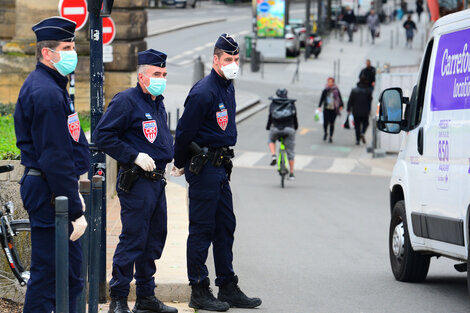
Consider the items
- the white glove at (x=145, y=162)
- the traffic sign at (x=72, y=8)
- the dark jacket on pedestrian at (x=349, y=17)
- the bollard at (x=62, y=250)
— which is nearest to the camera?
the bollard at (x=62, y=250)

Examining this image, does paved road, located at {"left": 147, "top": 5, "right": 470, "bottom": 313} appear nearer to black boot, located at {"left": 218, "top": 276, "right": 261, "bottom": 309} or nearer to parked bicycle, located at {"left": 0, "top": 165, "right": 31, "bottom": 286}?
black boot, located at {"left": 218, "top": 276, "right": 261, "bottom": 309}

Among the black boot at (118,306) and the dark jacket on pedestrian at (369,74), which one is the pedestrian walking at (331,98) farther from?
the black boot at (118,306)

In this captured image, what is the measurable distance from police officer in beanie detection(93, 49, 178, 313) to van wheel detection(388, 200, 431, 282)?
113 inches

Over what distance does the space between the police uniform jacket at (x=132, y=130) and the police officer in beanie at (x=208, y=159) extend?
0.44 m

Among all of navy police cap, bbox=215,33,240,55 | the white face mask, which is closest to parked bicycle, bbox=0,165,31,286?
the white face mask

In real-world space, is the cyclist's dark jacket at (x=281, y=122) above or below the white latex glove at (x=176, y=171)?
below

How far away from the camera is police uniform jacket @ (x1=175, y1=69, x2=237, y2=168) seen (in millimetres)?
8000

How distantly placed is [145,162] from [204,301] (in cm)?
145

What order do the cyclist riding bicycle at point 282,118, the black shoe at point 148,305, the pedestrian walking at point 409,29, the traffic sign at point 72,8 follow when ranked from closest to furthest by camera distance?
the black shoe at point 148,305 < the traffic sign at point 72,8 < the cyclist riding bicycle at point 282,118 < the pedestrian walking at point 409,29

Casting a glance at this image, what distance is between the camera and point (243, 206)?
1675 centimetres

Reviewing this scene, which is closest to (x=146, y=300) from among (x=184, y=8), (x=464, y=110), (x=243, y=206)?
(x=464, y=110)

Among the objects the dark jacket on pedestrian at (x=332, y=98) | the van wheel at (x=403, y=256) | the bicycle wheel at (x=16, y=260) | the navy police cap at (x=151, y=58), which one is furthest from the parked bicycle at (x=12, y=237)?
the dark jacket on pedestrian at (x=332, y=98)

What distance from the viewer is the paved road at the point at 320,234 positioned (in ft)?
29.6

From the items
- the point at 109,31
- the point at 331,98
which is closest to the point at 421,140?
the point at 109,31
